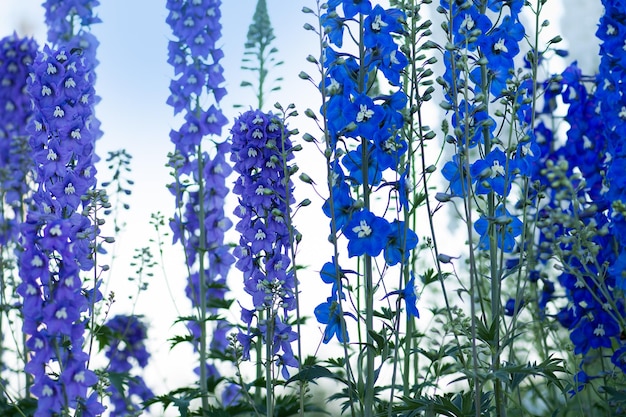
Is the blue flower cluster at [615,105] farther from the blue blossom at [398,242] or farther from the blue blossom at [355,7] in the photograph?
the blue blossom at [355,7]

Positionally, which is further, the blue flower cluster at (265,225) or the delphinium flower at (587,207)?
the delphinium flower at (587,207)

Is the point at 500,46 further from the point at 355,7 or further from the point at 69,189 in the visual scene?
the point at 69,189

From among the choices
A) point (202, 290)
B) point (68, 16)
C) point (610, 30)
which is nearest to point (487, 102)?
point (610, 30)

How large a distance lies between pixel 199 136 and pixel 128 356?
1837 millimetres

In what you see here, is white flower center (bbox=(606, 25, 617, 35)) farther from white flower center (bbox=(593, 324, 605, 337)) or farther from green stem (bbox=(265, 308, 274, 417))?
green stem (bbox=(265, 308, 274, 417))

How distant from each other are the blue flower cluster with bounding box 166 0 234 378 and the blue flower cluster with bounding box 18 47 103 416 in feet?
3.78

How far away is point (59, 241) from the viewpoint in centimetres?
314

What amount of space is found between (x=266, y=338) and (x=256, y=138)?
0.88 meters

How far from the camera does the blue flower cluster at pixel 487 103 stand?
11.4 feet

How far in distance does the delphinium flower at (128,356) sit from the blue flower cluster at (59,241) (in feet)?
6.71

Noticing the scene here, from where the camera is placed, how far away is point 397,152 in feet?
11.2

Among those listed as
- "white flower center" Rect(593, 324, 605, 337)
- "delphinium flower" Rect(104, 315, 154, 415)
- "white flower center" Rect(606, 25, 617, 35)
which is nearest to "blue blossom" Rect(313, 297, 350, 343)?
"white flower center" Rect(593, 324, 605, 337)

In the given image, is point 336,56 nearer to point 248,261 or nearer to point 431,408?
point 248,261

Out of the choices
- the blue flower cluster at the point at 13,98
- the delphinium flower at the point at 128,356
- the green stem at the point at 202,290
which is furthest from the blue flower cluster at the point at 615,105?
the blue flower cluster at the point at 13,98
